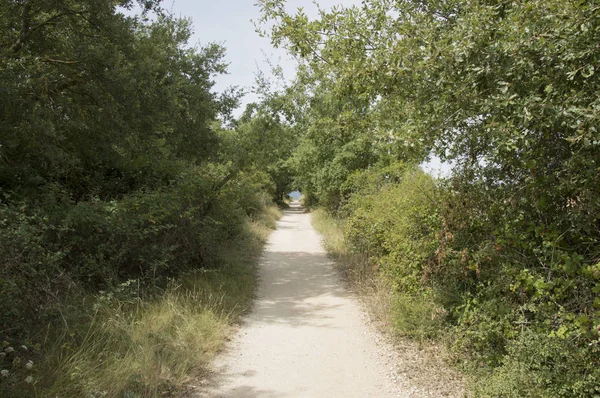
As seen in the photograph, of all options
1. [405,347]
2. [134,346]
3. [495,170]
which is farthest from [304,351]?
[495,170]

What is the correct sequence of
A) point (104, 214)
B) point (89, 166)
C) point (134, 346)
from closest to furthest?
1. point (134, 346)
2. point (104, 214)
3. point (89, 166)

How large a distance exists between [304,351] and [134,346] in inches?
86.3

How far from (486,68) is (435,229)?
9.31 feet

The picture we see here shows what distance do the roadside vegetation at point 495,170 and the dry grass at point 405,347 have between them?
0.35 feet

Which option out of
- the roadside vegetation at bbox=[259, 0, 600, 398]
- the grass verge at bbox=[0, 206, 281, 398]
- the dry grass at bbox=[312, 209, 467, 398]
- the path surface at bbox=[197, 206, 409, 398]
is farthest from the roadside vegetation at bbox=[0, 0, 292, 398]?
the roadside vegetation at bbox=[259, 0, 600, 398]

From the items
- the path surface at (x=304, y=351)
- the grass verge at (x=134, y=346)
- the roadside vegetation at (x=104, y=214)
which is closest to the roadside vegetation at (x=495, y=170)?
the path surface at (x=304, y=351)

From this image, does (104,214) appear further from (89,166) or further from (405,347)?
(405,347)

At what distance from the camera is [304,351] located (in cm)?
545

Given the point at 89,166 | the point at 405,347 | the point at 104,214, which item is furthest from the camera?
the point at 89,166

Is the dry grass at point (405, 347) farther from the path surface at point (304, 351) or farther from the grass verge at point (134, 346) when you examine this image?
the grass verge at point (134, 346)

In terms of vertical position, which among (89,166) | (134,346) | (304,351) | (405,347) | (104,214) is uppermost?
(89,166)

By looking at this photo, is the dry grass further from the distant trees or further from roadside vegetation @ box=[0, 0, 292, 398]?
the distant trees

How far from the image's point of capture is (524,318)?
4035 millimetres

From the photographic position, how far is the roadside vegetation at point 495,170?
11.1ft
